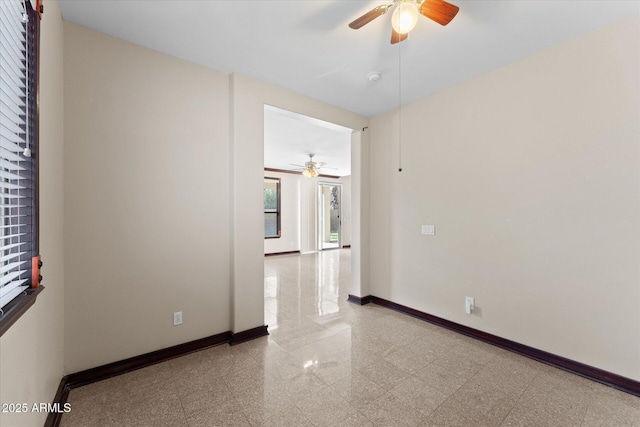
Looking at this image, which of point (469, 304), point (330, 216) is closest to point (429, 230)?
point (469, 304)

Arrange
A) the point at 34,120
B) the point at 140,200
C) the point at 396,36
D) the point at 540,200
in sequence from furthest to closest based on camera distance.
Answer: the point at 540,200, the point at 140,200, the point at 396,36, the point at 34,120

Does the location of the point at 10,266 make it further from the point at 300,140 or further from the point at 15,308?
the point at 300,140

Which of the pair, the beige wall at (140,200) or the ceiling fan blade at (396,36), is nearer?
the ceiling fan blade at (396,36)

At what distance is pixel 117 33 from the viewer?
6.95ft

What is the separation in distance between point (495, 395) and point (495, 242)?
4.39 feet

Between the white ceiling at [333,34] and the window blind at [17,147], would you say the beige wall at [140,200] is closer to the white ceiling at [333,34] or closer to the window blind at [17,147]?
the white ceiling at [333,34]

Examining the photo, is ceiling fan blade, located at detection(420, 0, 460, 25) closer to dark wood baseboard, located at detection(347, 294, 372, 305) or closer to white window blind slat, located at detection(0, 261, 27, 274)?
white window blind slat, located at detection(0, 261, 27, 274)

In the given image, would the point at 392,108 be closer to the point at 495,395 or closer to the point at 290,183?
the point at 495,395

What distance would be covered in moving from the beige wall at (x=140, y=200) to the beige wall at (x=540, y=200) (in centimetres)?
234

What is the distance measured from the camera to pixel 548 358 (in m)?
2.30

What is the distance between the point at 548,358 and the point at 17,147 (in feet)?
12.3

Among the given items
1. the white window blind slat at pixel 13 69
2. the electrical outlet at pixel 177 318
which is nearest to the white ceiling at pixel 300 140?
the white window blind slat at pixel 13 69

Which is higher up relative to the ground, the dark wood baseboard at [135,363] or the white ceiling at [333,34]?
the white ceiling at [333,34]

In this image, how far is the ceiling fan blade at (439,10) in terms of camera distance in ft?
5.17
